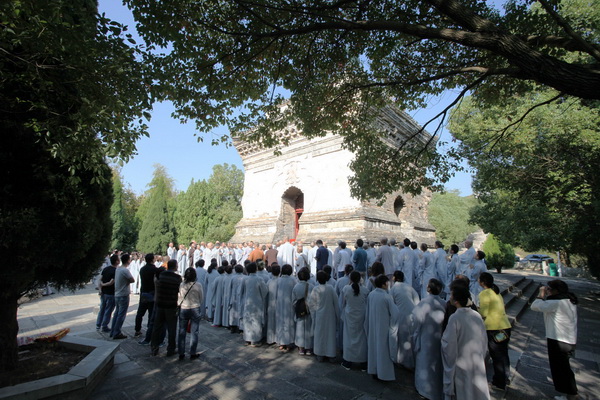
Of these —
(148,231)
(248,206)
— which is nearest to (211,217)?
(148,231)

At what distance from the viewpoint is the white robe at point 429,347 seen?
4086 mm

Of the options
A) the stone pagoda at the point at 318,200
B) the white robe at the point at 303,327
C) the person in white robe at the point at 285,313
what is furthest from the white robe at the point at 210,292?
the stone pagoda at the point at 318,200

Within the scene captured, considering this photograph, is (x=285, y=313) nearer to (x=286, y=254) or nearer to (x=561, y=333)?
(x=561, y=333)

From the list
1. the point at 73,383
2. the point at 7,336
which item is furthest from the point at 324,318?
the point at 7,336

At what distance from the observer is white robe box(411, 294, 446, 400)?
13.4 ft

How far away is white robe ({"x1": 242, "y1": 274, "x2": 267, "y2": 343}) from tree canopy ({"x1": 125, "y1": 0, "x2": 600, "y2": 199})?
326 cm

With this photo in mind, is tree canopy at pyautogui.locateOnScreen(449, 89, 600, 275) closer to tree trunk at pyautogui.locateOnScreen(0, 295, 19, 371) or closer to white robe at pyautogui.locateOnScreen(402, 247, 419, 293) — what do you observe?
white robe at pyautogui.locateOnScreen(402, 247, 419, 293)

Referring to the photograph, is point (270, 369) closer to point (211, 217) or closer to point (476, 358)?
point (476, 358)

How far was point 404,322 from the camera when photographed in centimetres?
515

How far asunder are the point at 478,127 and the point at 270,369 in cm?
1350

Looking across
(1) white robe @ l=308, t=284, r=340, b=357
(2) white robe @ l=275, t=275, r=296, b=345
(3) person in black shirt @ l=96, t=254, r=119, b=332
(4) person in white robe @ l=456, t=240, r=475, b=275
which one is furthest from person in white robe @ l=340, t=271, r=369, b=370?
(3) person in black shirt @ l=96, t=254, r=119, b=332

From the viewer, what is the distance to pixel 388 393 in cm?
427

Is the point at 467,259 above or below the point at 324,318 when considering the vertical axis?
above

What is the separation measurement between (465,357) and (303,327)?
3.06m
